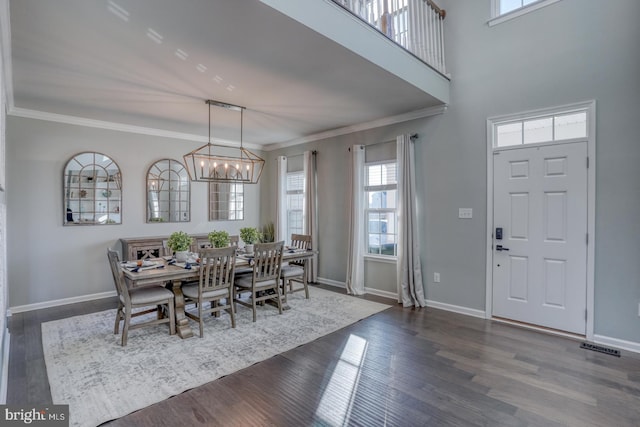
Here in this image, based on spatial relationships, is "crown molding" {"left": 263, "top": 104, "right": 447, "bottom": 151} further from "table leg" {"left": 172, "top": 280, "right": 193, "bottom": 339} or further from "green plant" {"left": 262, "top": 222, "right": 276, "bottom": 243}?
"table leg" {"left": 172, "top": 280, "right": 193, "bottom": 339}

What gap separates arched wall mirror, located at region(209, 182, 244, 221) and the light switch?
404 centimetres

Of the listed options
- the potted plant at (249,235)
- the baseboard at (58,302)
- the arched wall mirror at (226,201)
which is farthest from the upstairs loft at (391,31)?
the baseboard at (58,302)

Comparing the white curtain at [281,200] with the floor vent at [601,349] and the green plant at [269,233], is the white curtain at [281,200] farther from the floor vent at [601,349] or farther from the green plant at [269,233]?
the floor vent at [601,349]

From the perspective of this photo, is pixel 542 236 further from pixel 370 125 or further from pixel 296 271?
pixel 296 271

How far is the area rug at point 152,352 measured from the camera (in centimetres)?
236

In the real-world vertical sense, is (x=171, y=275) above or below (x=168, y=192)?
below

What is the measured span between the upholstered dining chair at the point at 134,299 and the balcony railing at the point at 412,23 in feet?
11.1

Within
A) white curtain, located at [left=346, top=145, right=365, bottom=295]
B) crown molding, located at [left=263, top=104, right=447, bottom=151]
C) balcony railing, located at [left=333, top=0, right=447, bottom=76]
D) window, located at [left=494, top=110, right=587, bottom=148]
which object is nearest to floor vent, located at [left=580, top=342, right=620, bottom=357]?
window, located at [left=494, top=110, right=587, bottom=148]

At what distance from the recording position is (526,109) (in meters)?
3.65

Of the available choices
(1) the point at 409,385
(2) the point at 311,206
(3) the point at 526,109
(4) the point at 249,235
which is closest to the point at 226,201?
(2) the point at 311,206

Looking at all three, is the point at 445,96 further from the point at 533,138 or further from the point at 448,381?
the point at 448,381

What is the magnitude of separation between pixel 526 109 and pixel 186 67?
144 inches

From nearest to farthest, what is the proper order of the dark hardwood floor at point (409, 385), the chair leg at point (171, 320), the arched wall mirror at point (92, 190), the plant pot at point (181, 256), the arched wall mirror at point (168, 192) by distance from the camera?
1. the dark hardwood floor at point (409, 385)
2. the chair leg at point (171, 320)
3. the plant pot at point (181, 256)
4. the arched wall mirror at point (92, 190)
5. the arched wall mirror at point (168, 192)

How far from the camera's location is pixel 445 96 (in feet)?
13.7
